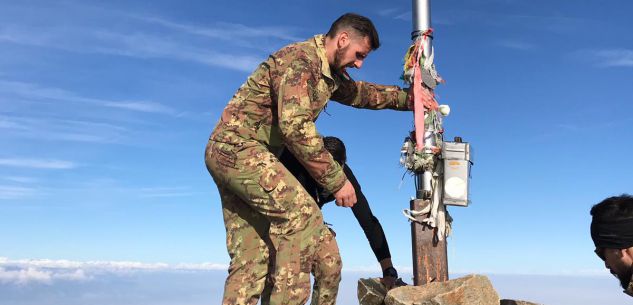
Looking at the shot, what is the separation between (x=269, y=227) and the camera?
14.9ft

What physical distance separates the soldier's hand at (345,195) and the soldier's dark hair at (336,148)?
1958 millimetres

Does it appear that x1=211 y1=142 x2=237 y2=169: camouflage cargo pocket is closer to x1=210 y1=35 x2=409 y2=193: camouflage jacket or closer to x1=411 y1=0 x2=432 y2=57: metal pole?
x1=210 y1=35 x2=409 y2=193: camouflage jacket

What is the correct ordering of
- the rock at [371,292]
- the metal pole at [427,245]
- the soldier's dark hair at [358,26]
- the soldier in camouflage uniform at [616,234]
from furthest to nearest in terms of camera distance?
the rock at [371,292]
the metal pole at [427,245]
the soldier's dark hair at [358,26]
the soldier in camouflage uniform at [616,234]

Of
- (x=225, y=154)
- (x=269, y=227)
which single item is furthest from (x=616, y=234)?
(x=225, y=154)

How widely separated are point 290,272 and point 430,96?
2.75 metres

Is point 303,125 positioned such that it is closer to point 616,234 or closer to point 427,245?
point 616,234

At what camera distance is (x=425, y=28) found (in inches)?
255

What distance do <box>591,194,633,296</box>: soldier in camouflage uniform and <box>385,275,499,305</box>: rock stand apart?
187 cm

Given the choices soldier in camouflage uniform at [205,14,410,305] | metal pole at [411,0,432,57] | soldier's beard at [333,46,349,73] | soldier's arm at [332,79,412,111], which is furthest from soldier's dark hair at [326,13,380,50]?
metal pole at [411,0,432,57]

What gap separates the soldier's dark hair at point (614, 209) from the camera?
3732 millimetres

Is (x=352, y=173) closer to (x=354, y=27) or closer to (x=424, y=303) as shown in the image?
(x=424, y=303)

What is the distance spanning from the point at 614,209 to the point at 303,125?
2017 mm

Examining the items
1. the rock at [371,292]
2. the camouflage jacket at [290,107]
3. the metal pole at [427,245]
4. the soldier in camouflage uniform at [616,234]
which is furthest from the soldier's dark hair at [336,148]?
the soldier in camouflage uniform at [616,234]

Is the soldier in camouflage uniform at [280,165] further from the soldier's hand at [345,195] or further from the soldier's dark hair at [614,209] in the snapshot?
the soldier's dark hair at [614,209]
